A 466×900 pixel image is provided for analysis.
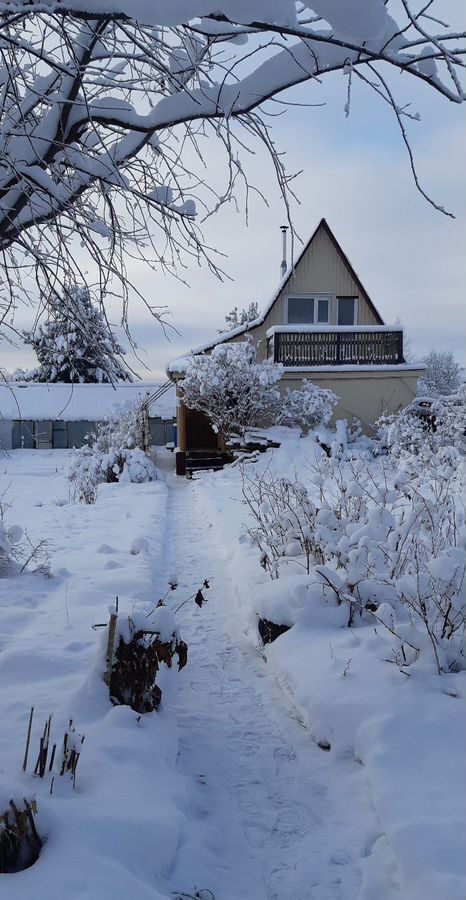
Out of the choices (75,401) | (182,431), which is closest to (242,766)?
(182,431)

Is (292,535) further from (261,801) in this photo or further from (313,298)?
(313,298)

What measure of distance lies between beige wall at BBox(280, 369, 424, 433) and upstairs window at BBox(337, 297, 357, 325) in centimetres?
350

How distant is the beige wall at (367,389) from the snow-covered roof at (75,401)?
32.1 ft

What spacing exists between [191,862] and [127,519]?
8063mm

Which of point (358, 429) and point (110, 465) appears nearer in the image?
point (110, 465)

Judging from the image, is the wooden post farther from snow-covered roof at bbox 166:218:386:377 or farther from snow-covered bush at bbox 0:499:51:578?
snow-covered bush at bbox 0:499:51:578

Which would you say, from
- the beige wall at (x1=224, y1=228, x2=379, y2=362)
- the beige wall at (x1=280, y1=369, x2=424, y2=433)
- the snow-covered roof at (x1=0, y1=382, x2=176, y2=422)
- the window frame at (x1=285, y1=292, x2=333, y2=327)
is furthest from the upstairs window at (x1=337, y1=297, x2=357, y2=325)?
the snow-covered roof at (x1=0, y1=382, x2=176, y2=422)

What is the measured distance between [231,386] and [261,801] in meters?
13.9

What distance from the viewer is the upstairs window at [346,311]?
22.0 meters

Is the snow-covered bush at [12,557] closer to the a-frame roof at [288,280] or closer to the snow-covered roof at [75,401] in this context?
the a-frame roof at [288,280]

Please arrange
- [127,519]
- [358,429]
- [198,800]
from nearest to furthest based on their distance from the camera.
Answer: [198,800] → [127,519] → [358,429]

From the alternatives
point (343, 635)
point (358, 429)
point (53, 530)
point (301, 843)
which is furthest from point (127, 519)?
point (358, 429)

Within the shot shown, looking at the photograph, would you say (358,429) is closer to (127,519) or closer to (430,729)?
(127,519)

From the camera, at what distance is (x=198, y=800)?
3.15 metres
